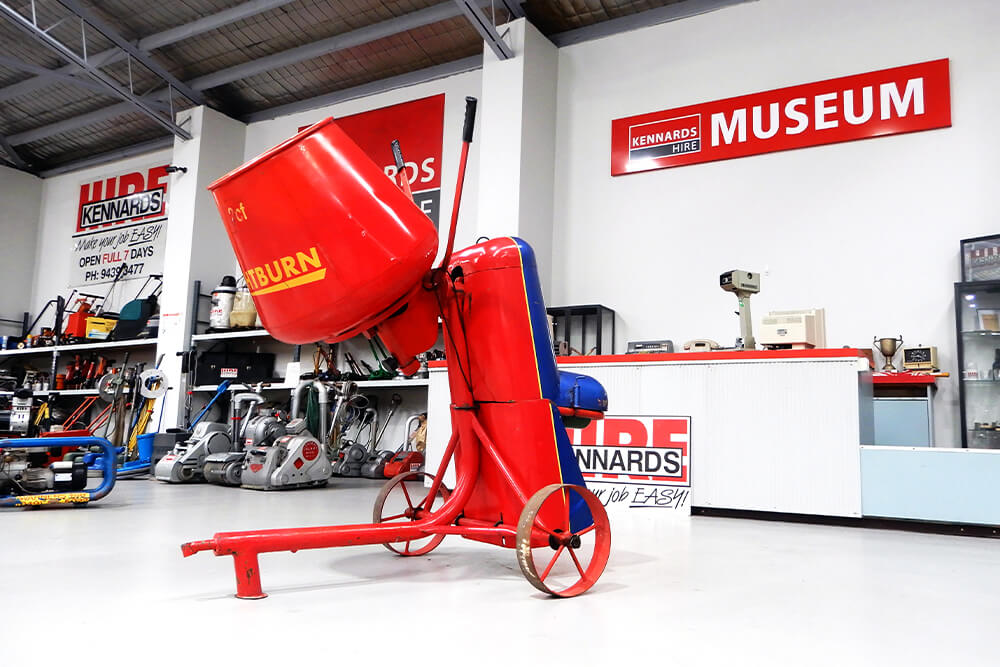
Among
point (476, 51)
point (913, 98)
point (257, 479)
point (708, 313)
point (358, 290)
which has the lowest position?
point (257, 479)

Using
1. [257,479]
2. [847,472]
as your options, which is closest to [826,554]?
[847,472]

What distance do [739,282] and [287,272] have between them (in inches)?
135

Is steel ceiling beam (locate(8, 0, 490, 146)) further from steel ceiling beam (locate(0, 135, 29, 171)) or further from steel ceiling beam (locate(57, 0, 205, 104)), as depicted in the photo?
steel ceiling beam (locate(0, 135, 29, 171))

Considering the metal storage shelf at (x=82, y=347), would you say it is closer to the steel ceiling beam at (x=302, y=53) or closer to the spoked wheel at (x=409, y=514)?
the steel ceiling beam at (x=302, y=53)

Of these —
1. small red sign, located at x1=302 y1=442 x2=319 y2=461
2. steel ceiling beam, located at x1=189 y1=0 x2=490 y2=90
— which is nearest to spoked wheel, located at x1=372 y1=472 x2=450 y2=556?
small red sign, located at x1=302 y1=442 x2=319 y2=461

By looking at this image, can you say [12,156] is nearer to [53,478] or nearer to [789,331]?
[53,478]

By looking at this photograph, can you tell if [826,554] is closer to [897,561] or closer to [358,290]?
[897,561]

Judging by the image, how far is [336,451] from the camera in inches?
284

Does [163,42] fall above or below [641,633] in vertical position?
above

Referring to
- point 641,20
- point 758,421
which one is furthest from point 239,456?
point 641,20

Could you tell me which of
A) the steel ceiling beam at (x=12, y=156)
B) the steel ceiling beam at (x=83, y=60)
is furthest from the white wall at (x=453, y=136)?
the steel ceiling beam at (x=12, y=156)

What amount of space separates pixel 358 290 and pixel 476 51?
664 cm

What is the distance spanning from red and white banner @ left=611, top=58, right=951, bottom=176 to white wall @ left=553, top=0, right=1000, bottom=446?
9 cm

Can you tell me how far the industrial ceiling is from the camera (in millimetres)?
7379
